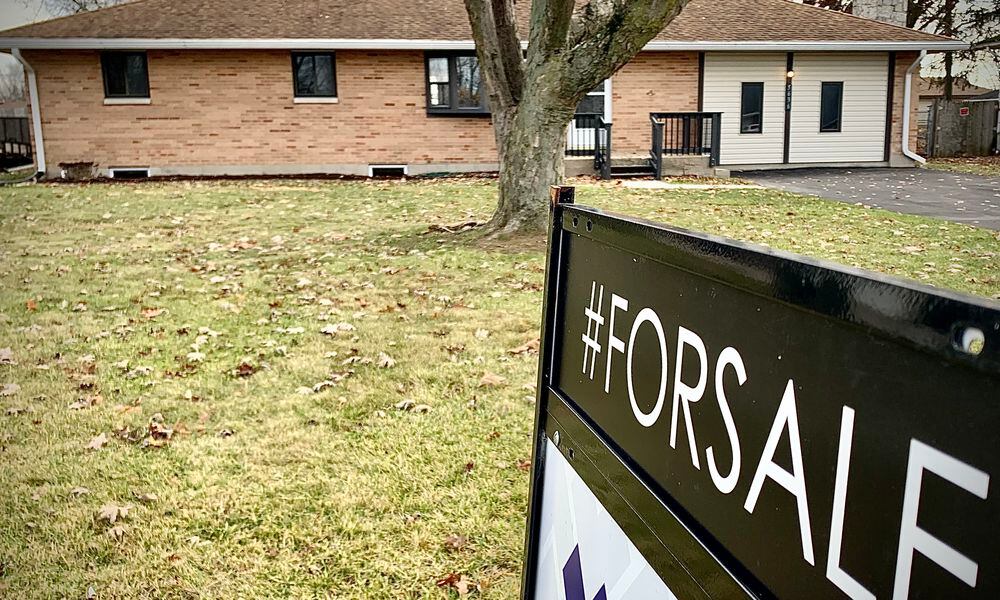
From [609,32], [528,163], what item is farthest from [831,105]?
[609,32]

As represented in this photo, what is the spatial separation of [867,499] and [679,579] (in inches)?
17.5

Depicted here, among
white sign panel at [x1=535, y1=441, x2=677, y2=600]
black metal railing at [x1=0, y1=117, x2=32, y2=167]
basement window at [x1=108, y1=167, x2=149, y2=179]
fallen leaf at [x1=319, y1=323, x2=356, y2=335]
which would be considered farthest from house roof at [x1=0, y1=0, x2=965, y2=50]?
white sign panel at [x1=535, y1=441, x2=677, y2=600]

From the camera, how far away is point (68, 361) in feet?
18.7

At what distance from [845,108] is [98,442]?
24.6 m

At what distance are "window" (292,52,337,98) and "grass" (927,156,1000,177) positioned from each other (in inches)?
667

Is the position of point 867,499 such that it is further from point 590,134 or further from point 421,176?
point 590,134

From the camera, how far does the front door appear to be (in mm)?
22188

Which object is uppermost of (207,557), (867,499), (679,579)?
(867,499)

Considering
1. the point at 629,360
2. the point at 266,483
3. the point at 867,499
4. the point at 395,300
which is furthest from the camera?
the point at 395,300

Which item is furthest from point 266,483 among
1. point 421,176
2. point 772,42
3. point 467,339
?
point 772,42

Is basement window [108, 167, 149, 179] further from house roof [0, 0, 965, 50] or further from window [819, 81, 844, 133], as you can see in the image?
window [819, 81, 844, 133]

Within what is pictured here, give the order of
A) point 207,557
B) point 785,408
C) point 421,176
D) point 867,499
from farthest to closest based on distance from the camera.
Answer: point 421,176 < point 207,557 < point 785,408 < point 867,499

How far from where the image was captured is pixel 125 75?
844 inches

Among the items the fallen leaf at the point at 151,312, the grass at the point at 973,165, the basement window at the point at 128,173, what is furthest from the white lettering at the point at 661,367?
the grass at the point at 973,165
